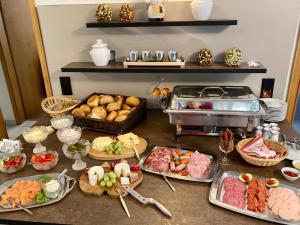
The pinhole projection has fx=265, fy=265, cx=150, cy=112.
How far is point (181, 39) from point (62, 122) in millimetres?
889

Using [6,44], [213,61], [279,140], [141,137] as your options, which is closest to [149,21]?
[213,61]

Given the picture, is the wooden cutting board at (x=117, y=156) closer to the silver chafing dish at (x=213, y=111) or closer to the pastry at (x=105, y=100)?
the silver chafing dish at (x=213, y=111)

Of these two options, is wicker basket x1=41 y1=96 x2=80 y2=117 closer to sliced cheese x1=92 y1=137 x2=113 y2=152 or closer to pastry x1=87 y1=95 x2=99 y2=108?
pastry x1=87 y1=95 x2=99 y2=108

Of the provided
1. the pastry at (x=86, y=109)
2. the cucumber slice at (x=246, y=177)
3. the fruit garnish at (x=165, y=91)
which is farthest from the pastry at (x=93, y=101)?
the cucumber slice at (x=246, y=177)

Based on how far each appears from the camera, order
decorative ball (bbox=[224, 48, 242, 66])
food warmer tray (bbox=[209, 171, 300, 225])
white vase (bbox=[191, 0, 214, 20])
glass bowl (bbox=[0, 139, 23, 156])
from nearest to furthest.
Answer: food warmer tray (bbox=[209, 171, 300, 225]), glass bowl (bbox=[0, 139, 23, 156]), white vase (bbox=[191, 0, 214, 20]), decorative ball (bbox=[224, 48, 242, 66])

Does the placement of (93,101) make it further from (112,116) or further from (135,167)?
(135,167)

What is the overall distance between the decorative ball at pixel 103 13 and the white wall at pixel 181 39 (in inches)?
4.2

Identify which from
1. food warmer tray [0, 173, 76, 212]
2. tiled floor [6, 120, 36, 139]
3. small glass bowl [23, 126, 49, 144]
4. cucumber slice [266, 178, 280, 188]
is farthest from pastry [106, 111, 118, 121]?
tiled floor [6, 120, 36, 139]

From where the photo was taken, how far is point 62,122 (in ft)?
5.03

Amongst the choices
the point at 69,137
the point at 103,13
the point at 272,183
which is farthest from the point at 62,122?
the point at 272,183

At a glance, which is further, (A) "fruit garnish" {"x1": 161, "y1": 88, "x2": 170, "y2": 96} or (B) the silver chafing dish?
(A) "fruit garnish" {"x1": 161, "y1": 88, "x2": 170, "y2": 96}

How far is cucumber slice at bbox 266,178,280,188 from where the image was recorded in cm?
112

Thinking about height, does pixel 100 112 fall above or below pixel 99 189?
above

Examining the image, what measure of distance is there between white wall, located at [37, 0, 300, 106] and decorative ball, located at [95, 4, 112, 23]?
0.35 feet
